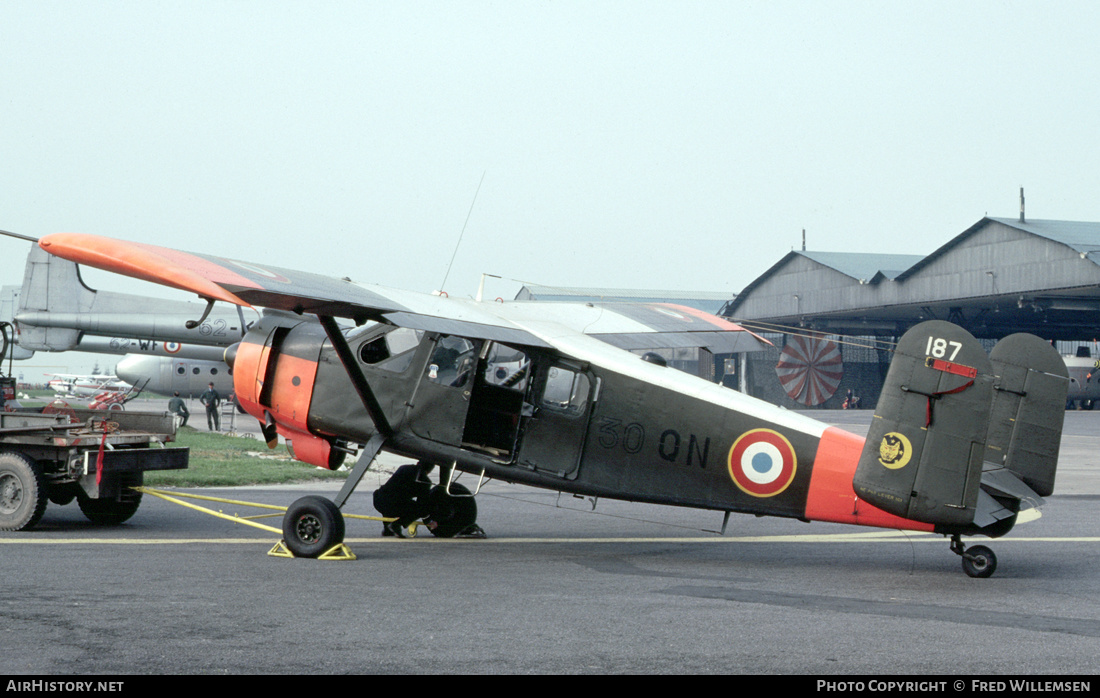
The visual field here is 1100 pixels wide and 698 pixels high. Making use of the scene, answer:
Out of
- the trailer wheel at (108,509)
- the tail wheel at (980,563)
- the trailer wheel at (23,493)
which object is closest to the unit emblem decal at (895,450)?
the tail wheel at (980,563)

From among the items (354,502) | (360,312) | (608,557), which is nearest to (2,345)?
(354,502)

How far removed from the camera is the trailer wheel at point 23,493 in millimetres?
10758

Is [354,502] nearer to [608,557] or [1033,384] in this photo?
[608,557]

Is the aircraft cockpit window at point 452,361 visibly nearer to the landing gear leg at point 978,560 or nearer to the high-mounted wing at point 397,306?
the high-mounted wing at point 397,306

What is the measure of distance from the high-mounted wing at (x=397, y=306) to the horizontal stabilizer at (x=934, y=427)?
11.6 feet

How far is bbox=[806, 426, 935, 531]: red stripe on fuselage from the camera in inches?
351

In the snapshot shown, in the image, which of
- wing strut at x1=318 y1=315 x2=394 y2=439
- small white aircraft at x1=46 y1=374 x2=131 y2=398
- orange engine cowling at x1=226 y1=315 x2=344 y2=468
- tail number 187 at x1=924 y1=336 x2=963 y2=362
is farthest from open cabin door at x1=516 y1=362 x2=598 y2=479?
small white aircraft at x1=46 y1=374 x2=131 y2=398

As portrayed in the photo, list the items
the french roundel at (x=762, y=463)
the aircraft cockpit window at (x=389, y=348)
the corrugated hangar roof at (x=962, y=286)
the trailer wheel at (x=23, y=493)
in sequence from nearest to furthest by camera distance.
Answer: the french roundel at (x=762, y=463)
the aircraft cockpit window at (x=389, y=348)
the trailer wheel at (x=23, y=493)
the corrugated hangar roof at (x=962, y=286)

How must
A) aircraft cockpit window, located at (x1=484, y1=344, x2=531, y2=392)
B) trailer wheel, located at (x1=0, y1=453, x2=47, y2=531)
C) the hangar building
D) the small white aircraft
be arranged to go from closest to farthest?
aircraft cockpit window, located at (x1=484, y1=344, x2=531, y2=392)
trailer wheel, located at (x1=0, y1=453, x2=47, y2=531)
the hangar building
the small white aircraft

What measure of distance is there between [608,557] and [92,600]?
5.19 meters

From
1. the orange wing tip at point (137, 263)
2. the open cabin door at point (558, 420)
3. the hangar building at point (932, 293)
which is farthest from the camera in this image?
the hangar building at point (932, 293)

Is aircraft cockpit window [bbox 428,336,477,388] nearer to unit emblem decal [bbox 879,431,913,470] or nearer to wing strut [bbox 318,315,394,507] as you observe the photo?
wing strut [bbox 318,315,394,507]

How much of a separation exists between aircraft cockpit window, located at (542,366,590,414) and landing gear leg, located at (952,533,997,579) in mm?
3890

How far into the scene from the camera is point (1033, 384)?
937 cm
